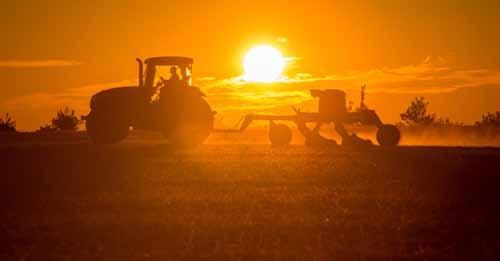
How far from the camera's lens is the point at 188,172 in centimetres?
1596

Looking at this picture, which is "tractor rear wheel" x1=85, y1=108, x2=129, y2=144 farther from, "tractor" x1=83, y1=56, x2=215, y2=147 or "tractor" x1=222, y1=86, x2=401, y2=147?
"tractor" x1=222, y1=86, x2=401, y2=147

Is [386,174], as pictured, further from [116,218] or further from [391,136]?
[391,136]

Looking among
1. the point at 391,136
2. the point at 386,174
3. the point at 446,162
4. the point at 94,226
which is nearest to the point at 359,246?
the point at 94,226

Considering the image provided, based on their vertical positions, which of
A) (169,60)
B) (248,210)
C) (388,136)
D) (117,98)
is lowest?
(248,210)

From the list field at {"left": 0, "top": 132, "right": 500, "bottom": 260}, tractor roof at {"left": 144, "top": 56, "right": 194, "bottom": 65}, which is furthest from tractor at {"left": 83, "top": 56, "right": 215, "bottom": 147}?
field at {"left": 0, "top": 132, "right": 500, "bottom": 260}

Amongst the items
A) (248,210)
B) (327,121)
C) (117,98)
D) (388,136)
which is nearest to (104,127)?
(117,98)

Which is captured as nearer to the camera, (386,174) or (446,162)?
(386,174)

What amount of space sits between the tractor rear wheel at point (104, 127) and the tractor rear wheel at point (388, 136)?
371 inches

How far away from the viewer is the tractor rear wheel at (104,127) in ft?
80.4

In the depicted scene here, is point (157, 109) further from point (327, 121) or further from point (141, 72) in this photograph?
point (327, 121)

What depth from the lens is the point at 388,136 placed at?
1114 inches

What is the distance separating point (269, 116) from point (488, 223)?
20235mm

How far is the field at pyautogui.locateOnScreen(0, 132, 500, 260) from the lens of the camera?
7816mm

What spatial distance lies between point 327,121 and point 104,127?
884 cm
